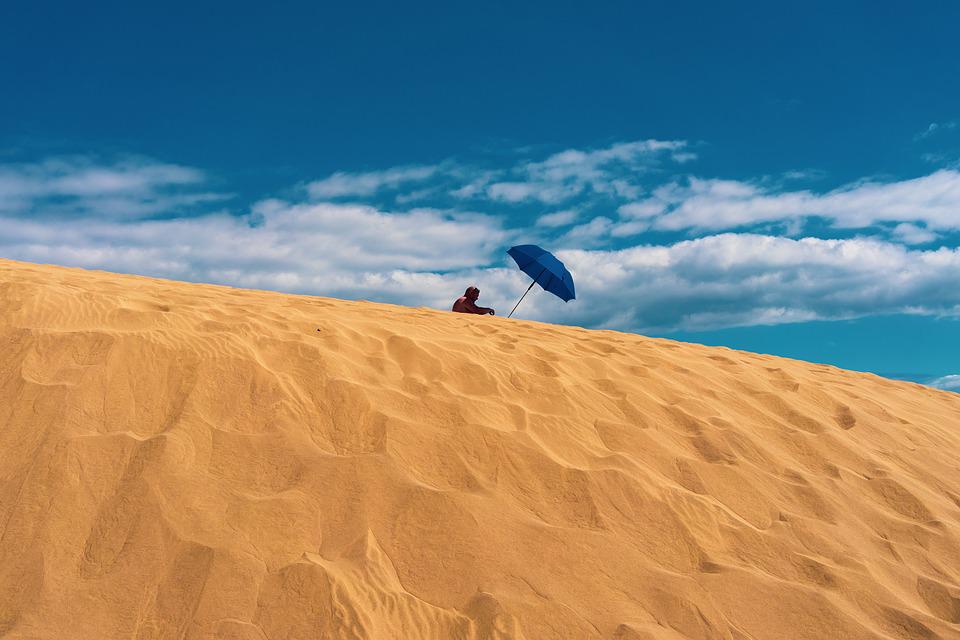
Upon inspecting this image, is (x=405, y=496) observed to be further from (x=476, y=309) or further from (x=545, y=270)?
(x=545, y=270)

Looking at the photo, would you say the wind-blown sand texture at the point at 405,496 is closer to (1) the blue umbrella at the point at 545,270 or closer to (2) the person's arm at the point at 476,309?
(2) the person's arm at the point at 476,309

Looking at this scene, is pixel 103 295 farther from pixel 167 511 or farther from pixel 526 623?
pixel 526 623

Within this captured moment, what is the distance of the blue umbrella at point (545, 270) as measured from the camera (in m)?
10.1

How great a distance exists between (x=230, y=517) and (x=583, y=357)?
10.8 feet

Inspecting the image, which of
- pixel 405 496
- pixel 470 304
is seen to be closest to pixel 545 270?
pixel 470 304

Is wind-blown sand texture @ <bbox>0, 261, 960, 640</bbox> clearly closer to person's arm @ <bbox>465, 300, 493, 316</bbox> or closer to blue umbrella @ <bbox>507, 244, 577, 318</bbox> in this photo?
person's arm @ <bbox>465, 300, 493, 316</bbox>

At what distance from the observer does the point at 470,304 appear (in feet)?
30.6

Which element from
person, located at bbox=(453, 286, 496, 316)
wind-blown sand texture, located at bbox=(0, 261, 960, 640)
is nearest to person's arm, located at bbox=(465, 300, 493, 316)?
person, located at bbox=(453, 286, 496, 316)

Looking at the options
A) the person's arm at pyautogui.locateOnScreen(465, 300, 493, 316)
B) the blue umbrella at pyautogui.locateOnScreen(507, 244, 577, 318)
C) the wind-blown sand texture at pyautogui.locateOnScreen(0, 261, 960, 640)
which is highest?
the blue umbrella at pyautogui.locateOnScreen(507, 244, 577, 318)

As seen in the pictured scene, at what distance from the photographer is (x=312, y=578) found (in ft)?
9.06

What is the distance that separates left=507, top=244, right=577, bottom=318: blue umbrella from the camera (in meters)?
10.1

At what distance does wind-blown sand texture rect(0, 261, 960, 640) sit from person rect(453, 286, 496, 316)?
392 cm

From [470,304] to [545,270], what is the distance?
1455 millimetres

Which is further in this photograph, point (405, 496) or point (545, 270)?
point (545, 270)
